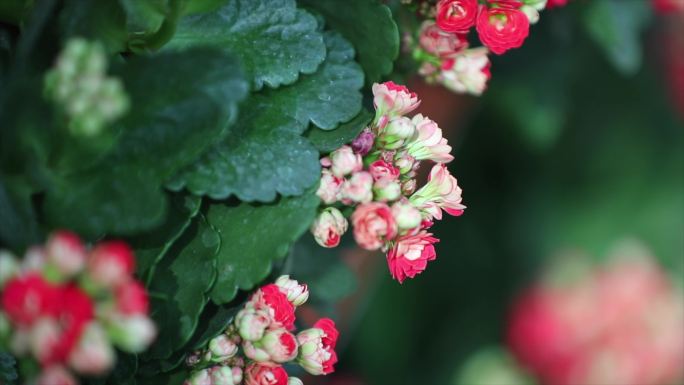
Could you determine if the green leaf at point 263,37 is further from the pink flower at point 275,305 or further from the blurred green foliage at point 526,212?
the blurred green foliage at point 526,212

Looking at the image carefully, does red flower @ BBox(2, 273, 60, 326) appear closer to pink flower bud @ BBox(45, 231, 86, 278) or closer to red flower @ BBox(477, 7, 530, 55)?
pink flower bud @ BBox(45, 231, 86, 278)

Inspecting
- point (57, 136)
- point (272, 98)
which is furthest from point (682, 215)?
point (57, 136)

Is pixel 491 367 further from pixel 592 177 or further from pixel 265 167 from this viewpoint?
pixel 265 167


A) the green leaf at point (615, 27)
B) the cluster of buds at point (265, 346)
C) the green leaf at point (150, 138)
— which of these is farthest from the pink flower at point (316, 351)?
the green leaf at point (615, 27)

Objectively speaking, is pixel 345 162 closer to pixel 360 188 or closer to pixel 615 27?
pixel 360 188

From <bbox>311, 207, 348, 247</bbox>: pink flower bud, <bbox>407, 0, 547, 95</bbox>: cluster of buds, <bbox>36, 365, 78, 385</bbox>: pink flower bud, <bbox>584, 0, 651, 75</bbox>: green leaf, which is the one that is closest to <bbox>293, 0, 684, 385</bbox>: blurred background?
<bbox>584, 0, 651, 75</bbox>: green leaf

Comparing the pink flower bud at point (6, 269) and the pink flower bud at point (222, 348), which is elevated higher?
the pink flower bud at point (6, 269)

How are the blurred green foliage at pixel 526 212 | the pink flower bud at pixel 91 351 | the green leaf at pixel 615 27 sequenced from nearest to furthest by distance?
the pink flower bud at pixel 91 351 → the green leaf at pixel 615 27 → the blurred green foliage at pixel 526 212
